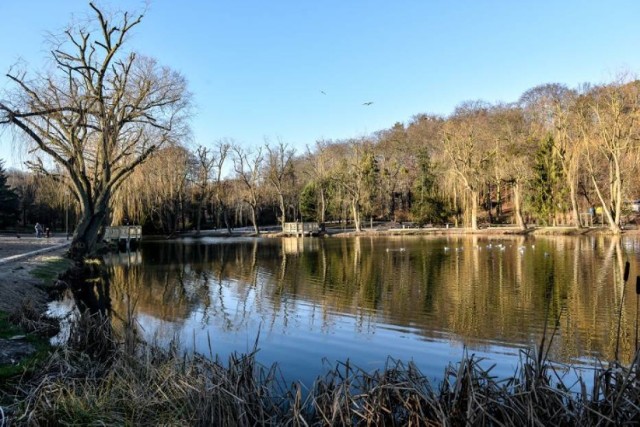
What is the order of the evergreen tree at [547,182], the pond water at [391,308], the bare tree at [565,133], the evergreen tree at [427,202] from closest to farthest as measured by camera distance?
the pond water at [391,308], the bare tree at [565,133], the evergreen tree at [547,182], the evergreen tree at [427,202]

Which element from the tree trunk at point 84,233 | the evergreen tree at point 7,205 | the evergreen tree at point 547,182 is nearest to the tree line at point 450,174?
the evergreen tree at point 547,182

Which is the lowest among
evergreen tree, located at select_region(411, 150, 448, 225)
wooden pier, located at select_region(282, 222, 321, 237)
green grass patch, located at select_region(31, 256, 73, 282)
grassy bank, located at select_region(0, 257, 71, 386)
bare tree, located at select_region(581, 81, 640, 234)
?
grassy bank, located at select_region(0, 257, 71, 386)

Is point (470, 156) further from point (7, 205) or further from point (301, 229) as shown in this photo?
point (7, 205)

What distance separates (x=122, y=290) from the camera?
54.1ft

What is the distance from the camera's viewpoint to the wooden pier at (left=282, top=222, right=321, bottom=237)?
51500mm

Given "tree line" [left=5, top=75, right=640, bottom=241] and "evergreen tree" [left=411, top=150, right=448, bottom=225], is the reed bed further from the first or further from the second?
"evergreen tree" [left=411, top=150, right=448, bottom=225]

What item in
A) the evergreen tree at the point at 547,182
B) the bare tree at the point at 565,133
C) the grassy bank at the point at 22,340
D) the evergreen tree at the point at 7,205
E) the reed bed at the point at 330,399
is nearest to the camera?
the reed bed at the point at 330,399

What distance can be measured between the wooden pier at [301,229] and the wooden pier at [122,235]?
668 inches

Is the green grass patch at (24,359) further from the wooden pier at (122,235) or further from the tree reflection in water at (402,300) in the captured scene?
the wooden pier at (122,235)

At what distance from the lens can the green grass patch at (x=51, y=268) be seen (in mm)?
15781

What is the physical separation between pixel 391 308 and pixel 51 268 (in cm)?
1230

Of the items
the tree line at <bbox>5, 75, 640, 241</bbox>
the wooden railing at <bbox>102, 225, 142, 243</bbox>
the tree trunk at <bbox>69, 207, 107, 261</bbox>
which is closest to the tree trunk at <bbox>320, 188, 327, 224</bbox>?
the tree line at <bbox>5, 75, 640, 241</bbox>

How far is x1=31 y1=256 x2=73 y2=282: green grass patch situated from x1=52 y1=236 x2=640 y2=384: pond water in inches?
73.5

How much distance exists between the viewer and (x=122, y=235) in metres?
37.7
